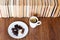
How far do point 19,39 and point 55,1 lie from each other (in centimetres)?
42

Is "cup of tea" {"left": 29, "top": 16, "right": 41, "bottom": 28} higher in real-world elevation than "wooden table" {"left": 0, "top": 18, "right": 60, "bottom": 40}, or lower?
higher

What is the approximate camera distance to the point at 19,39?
1.16 metres

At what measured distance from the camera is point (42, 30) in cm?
121

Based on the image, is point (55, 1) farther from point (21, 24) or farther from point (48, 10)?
point (21, 24)

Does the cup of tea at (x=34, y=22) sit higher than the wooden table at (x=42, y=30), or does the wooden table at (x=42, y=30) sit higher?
the cup of tea at (x=34, y=22)

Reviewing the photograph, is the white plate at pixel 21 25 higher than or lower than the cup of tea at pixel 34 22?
lower

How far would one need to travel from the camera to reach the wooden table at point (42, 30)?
118 cm

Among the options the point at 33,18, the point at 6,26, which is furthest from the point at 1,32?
the point at 33,18

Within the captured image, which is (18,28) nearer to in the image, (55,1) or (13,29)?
(13,29)

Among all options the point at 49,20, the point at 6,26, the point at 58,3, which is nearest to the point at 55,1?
the point at 58,3

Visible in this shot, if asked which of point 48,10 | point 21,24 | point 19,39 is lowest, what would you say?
point 19,39

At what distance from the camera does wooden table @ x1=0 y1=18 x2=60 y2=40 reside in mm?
1184

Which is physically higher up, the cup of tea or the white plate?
the cup of tea

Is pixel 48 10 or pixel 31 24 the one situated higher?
pixel 48 10
